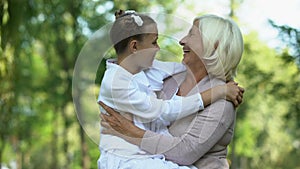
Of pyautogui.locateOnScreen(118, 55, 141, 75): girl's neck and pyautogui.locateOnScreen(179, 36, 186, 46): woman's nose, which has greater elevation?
pyautogui.locateOnScreen(179, 36, 186, 46): woman's nose

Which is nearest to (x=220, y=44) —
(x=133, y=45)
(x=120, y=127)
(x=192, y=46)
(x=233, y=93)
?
(x=192, y=46)

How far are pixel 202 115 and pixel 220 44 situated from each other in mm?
333

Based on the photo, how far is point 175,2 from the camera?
1434 cm

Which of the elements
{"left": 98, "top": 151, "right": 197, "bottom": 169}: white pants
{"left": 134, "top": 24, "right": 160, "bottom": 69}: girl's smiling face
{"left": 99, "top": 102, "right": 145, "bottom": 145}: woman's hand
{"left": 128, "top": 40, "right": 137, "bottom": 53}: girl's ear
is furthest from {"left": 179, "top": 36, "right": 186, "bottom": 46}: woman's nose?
{"left": 98, "top": 151, "right": 197, "bottom": 169}: white pants

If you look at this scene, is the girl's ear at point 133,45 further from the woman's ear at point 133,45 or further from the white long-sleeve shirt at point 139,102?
the white long-sleeve shirt at point 139,102

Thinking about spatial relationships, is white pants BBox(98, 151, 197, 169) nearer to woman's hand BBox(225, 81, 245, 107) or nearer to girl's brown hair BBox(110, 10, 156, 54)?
woman's hand BBox(225, 81, 245, 107)

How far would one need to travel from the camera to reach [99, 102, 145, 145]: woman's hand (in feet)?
9.44

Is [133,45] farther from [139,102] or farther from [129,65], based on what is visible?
[139,102]

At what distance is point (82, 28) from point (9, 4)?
9358 millimetres

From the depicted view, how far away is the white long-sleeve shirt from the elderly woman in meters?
0.04

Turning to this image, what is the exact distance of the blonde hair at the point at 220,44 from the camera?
2896 mm

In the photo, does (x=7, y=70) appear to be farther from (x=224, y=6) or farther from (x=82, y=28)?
(x=224, y=6)

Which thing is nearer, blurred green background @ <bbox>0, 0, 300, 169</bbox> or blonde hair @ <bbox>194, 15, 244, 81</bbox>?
blonde hair @ <bbox>194, 15, 244, 81</bbox>

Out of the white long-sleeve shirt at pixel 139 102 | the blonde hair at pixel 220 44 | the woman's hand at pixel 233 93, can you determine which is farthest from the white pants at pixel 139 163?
the blonde hair at pixel 220 44
